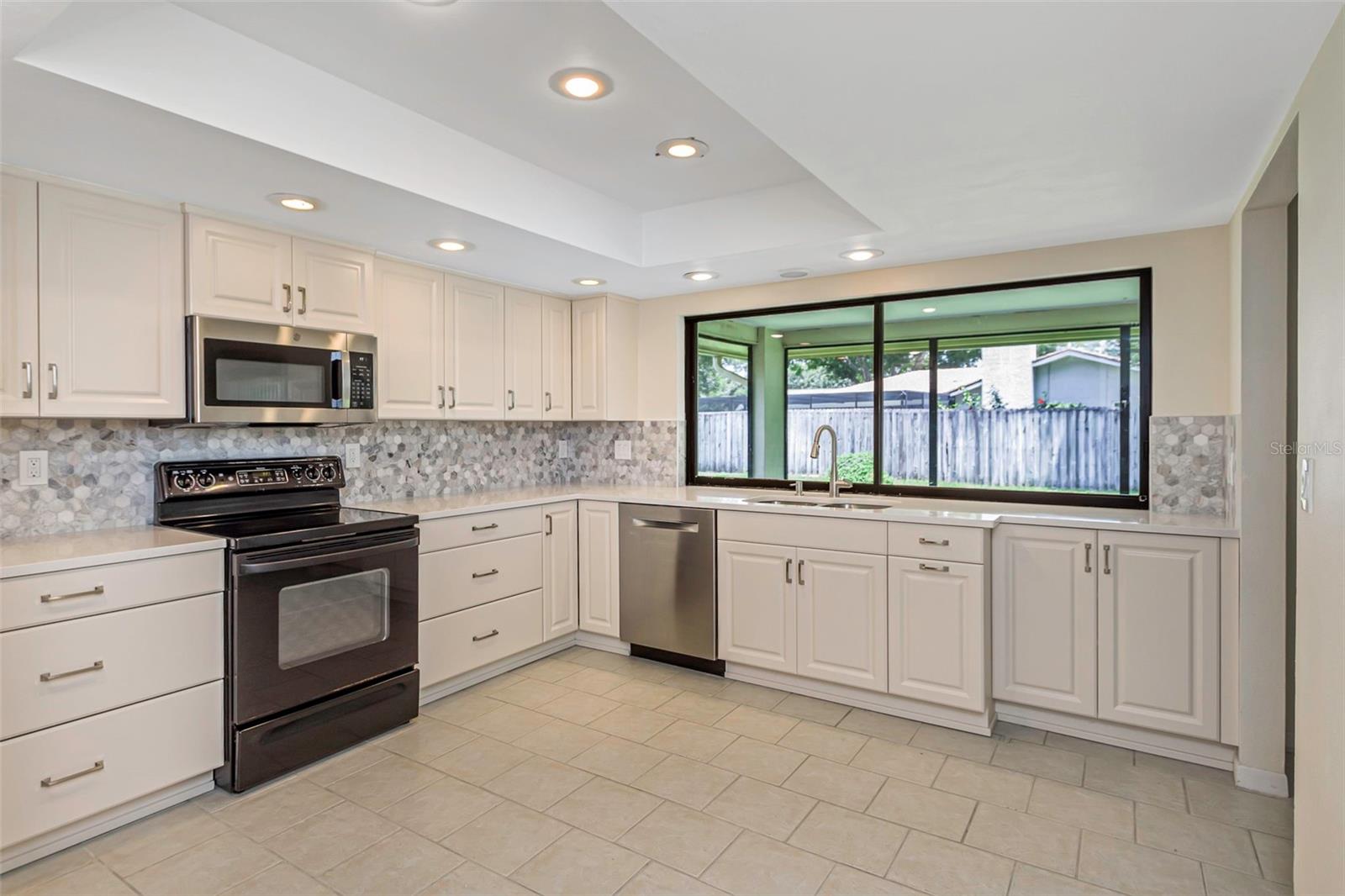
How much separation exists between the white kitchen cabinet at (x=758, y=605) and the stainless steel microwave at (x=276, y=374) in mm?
1863

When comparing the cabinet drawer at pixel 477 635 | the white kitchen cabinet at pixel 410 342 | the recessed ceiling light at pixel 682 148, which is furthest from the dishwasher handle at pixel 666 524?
the recessed ceiling light at pixel 682 148

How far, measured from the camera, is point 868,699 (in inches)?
130

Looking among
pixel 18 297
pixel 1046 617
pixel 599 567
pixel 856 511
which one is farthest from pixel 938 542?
pixel 18 297

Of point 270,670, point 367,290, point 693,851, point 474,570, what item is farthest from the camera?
point 474,570

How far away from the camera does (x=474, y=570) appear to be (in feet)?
11.5

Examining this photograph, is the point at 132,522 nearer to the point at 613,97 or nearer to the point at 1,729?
the point at 1,729

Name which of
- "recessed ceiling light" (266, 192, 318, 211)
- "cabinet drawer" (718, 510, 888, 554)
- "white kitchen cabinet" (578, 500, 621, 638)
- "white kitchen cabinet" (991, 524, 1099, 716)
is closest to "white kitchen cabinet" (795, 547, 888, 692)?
"cabinet drawer" (718, 510, 888, 554)

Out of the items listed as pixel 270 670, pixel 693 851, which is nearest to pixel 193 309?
pixel 270 670

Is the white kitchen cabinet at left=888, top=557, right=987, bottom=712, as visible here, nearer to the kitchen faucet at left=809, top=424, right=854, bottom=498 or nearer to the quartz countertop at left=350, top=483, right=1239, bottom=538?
the quartz countertop at left=350, top=483, right=1239, bottom=538

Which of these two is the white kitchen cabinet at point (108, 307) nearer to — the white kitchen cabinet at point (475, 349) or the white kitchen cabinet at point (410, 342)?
the white kitchen cabinet at point (410, 342)

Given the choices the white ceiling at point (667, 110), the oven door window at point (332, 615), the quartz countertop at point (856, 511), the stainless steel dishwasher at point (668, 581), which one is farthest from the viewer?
the stainless steel dishwasher at point (668, 581)

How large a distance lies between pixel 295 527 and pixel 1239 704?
3508mm

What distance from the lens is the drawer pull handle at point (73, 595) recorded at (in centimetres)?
210

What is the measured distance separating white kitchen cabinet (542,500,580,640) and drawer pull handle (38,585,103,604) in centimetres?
202
